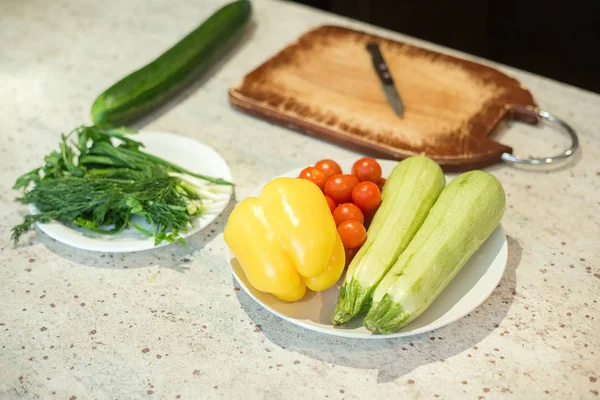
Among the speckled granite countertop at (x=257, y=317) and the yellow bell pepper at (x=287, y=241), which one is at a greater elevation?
the yellow bell pepper at (x=287, y=241)

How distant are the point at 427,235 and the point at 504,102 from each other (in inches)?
28.7

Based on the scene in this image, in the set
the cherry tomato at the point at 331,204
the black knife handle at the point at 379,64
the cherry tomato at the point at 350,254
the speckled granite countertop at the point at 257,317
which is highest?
the cherry tomato at the point at 331,204

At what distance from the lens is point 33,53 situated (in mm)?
2039

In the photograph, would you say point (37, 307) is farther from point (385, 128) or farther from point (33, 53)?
→ point (33, 53)

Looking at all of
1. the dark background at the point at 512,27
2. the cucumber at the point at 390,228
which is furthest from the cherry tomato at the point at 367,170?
the dark background at the point at 512,27

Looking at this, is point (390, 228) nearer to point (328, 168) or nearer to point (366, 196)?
point (366, 196)

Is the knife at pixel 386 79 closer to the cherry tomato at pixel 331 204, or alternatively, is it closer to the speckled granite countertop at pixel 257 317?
the speckled granite countertop at pixel 257 317

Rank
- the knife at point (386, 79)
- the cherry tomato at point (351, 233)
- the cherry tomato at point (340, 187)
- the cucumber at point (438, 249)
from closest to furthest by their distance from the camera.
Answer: the cucumber at point (438, 249), the cherry tomato at point (351, 233), the cherry tomato at point (340, 187), the knife at point (386, 79)

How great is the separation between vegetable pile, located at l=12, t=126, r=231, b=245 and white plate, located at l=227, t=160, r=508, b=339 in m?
0.20

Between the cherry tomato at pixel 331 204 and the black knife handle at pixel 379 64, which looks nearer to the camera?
the cherry tomato at pixel 331 204

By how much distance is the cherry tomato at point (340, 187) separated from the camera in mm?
1257

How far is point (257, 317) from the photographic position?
1183mm

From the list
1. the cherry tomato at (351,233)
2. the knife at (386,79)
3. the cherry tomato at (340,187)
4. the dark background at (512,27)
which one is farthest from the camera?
the dark background at (512,27)

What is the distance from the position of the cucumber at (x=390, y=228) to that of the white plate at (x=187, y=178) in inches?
15.4
